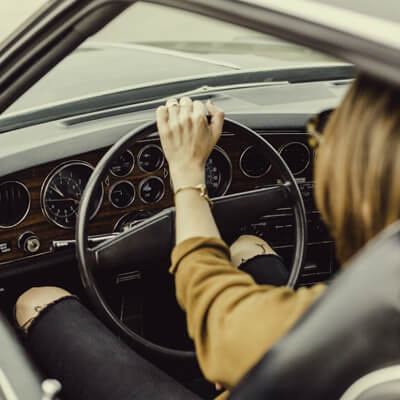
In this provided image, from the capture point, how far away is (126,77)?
297cm

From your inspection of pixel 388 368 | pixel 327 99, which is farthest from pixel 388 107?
pixel 327 99

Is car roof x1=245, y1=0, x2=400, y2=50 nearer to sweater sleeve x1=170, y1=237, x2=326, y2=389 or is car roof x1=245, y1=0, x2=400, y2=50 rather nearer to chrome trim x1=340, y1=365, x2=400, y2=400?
sweater sleeve x1=170, y1=237, x2=326, y2=389

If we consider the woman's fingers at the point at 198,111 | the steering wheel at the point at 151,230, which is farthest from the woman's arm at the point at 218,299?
the steering wheel at the point at 151,230

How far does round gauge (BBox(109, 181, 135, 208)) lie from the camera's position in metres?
2.12

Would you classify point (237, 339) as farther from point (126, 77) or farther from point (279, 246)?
point (126, 77)

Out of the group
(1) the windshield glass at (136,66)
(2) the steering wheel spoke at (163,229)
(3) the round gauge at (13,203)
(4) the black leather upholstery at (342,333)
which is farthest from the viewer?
(1) the windshield glass at (136,66)

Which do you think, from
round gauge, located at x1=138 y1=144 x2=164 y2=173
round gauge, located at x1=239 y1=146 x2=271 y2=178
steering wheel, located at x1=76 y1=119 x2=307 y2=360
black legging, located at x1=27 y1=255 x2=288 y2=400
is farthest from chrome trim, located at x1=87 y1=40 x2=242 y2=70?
black legging, located at x1=27 y1=255 x2=288 y2=400

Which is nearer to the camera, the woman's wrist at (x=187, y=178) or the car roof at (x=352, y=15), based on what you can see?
the car roof at (x=352, y=15)

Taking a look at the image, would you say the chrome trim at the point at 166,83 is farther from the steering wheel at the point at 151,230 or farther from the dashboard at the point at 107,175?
the steering wheel at the point at 151,230

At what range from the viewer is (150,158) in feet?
7.11

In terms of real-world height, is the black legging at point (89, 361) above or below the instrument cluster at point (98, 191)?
below

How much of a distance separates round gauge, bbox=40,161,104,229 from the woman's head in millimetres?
1169

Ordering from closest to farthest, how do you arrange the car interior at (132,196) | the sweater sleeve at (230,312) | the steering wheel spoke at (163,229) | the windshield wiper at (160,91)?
1. the sweater sleeve at (230,312)
2. the steering wheel spoke at (163,229)
3. the car interior at (132,196)
4. the windshield wiper at (160,91)

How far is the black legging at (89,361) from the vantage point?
4.84 ft
